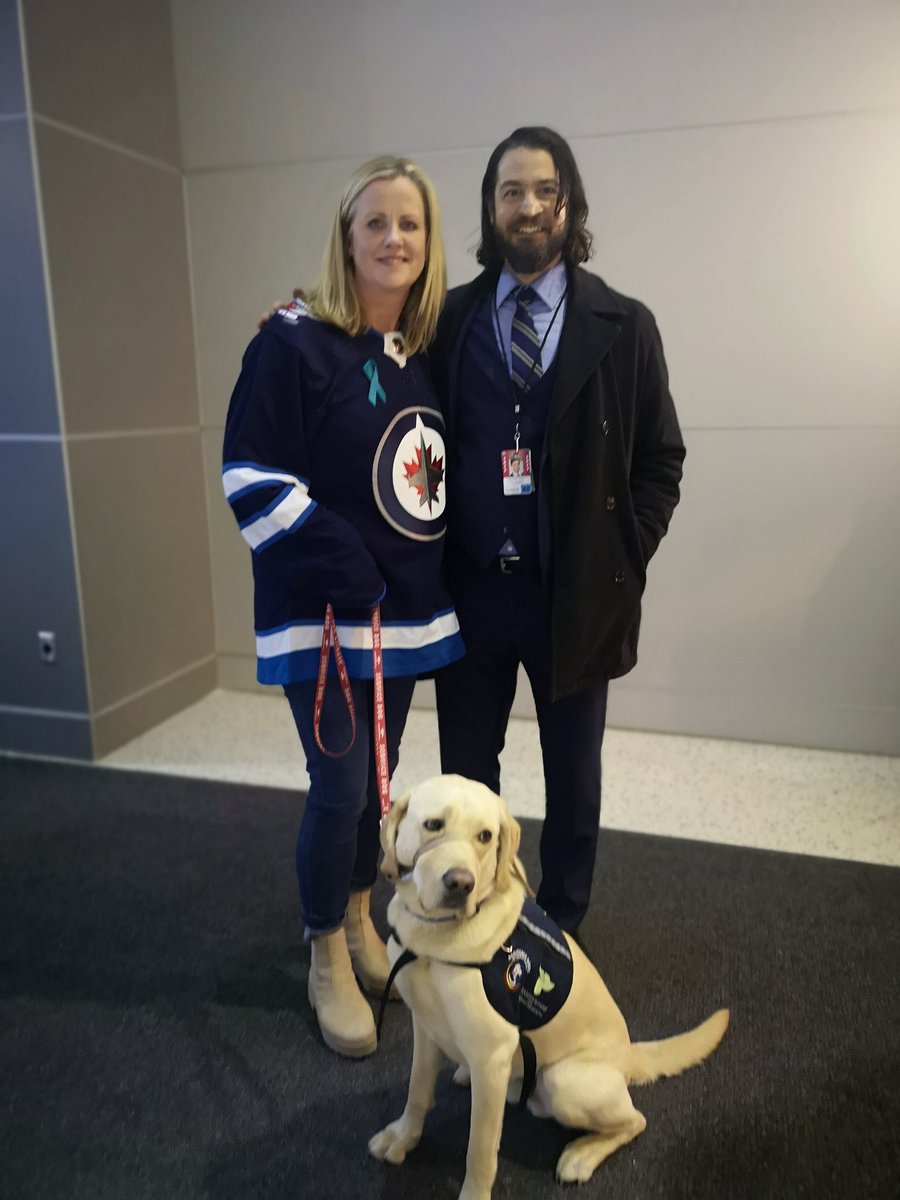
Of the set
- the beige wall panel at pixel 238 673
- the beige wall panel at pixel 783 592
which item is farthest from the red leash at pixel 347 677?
the beige wall panel at pixel 238 673

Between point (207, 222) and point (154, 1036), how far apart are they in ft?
9.96

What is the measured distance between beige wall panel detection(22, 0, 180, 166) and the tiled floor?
221 centimetres

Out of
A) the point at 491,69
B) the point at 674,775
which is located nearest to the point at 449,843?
the point at 674,775

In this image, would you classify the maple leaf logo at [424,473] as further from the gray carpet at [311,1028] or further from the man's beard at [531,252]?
the gray carpet at [311,1028]

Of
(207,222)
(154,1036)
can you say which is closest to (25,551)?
(207,222)

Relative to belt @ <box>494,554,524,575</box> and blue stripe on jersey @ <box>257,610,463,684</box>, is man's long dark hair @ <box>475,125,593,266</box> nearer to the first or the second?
belt @ <box>494,554,524,575</box>

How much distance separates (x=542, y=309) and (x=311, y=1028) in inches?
62.4

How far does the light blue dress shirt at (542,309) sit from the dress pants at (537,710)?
0.44 meters

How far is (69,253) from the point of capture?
3.00 metres

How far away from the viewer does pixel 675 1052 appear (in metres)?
1.65

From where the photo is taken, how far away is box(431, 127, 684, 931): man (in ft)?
5.77

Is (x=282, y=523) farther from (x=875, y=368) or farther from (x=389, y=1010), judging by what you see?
(x=875, y=368)

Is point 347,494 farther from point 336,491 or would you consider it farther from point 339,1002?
point 339,1002

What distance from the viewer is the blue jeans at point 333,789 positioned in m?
1.72
